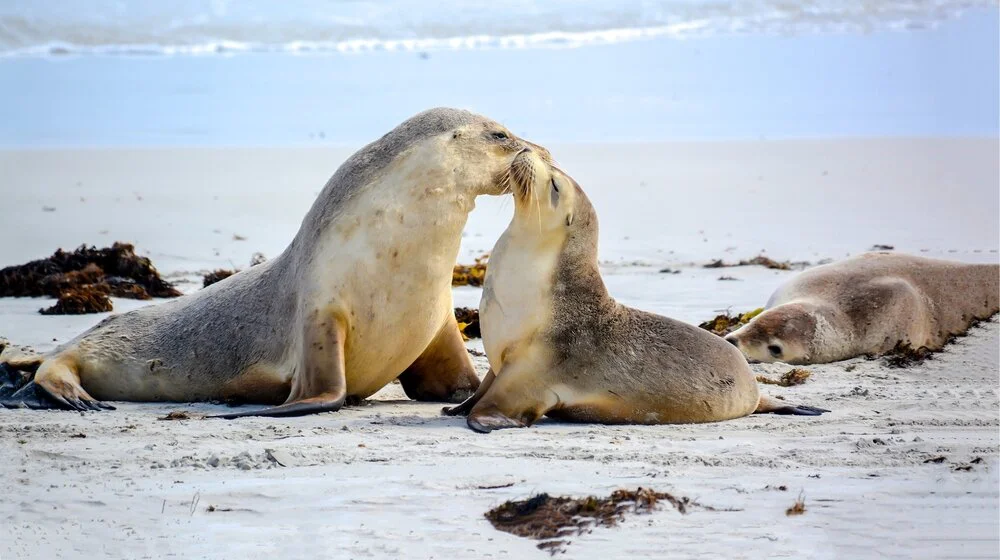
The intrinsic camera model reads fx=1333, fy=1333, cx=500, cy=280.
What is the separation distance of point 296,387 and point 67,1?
24658mm

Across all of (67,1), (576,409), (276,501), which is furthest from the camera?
(67,1)

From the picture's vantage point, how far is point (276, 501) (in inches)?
161

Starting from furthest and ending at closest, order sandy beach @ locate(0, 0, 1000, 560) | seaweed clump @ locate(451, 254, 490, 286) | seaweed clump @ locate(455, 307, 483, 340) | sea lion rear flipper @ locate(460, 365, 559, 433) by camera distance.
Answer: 1. seaweed clump @ locate(451, 254, 490, 286)
2. seaweed clump @ locate(455, 307, 483, 340)
3. sea lion rear flipper @ locate(460, 365, 559, 433)
4. sandy beach @ locate(0, 0, 1000, 560)

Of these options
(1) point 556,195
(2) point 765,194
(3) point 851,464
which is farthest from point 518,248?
(2) point 765,194

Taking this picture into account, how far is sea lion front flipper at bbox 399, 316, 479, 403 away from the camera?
249 inches

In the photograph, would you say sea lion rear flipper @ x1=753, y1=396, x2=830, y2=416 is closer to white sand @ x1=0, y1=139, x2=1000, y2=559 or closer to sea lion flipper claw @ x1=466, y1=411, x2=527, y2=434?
white sand @ x1=0, y1=139, x2=1000, y2=559

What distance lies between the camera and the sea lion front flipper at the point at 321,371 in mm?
5500

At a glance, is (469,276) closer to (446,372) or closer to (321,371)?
(446,372)

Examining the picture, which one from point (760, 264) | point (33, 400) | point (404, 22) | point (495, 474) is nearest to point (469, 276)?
point (760, 264)

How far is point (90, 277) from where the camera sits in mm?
9336

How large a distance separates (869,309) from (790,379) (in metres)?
1.28

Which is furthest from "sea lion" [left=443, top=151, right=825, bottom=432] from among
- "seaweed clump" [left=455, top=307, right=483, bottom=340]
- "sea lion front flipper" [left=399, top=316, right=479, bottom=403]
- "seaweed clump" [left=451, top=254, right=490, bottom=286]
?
"seaweed clump" [left=451, top=254, right=490, bottom=286]

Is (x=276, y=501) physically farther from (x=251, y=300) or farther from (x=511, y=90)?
(x=511, y=90)

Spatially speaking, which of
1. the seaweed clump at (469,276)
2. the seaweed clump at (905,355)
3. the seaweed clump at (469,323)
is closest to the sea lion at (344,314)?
the seaweed clump at (469,323)
